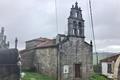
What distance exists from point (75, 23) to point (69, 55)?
3998mm

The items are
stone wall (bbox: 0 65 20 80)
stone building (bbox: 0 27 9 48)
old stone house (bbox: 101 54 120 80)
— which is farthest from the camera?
old stone house (bbox: 101 54 120 80)

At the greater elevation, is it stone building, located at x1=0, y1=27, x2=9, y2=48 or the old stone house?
stone building, located at x1=0, y1=27, x2=9, y2=48

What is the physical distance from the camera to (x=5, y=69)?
13.6 m

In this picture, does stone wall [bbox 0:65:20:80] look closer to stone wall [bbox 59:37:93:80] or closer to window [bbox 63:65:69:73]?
stone wall [bbox 59:37:93:80]

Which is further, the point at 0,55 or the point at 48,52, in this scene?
the point at 48,52

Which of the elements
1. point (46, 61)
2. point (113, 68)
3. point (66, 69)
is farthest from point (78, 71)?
point (113, 68)

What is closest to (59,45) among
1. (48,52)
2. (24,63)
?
(48,52)

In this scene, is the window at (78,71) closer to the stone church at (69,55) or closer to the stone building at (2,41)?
the stone church at (69,55)

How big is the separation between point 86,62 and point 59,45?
4885 mm

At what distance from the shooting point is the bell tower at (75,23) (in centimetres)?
2952

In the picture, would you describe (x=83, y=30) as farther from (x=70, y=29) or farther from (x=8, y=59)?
(x=8, y=59)

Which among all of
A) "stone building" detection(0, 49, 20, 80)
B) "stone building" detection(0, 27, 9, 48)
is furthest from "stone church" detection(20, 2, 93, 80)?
"stone building" detection(0, 49, 20, 80)

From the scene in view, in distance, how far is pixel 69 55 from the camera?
2902cm

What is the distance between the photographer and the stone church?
93.0 feet
